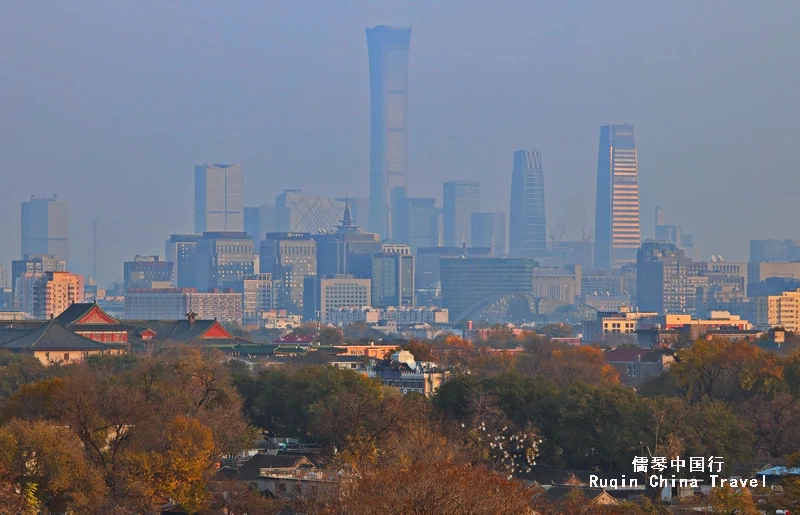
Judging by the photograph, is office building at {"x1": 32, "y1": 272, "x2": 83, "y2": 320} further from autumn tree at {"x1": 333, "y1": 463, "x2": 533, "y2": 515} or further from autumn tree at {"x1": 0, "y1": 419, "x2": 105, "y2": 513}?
autumn tree at {"x1": 333, "y1": 463, "x2": 533, "y2": 515}

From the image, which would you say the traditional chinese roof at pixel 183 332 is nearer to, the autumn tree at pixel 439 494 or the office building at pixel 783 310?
the autumn tree at pixel 439 494

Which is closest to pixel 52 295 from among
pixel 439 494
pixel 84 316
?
pixel 84 316

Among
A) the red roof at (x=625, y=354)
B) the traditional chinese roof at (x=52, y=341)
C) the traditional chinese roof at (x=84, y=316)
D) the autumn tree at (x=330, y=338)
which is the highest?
the traditional chinese roof at (x=84, y=316)

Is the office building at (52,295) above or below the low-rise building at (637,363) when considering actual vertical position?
above

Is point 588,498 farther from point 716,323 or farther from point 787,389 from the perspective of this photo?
point 716,323

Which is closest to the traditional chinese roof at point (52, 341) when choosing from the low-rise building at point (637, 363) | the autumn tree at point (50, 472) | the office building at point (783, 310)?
the low-rise building at point (637, 363)

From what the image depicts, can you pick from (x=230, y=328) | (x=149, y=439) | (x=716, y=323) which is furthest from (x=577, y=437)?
(x=230, y=328)

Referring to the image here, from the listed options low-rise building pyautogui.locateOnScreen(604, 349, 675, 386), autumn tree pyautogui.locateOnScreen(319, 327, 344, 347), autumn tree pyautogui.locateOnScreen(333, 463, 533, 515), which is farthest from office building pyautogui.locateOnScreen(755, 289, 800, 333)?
autumn tree pyautogui.locateOnScreen(333, 463, 533, 515)
